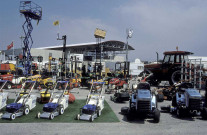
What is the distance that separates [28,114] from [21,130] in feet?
5.44

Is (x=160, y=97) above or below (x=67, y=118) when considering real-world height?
above

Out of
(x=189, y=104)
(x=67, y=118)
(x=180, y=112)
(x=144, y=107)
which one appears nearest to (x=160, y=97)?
(x=180, y=112)

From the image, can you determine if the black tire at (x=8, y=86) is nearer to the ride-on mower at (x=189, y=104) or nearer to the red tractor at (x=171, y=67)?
the red tractor at (x=171, y=67)

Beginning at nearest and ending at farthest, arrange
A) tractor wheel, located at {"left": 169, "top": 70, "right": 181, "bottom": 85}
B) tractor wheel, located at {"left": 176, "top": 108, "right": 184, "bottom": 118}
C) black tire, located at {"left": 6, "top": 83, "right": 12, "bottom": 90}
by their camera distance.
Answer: tractor wheel, located at {"left": 176, "top": 108, "right": 184, "bottom": 118} < tractor wheel, located at {"left": 169, "top": 70, "right": 181, "bottom": 85} < black tire, located at {"left": 6, "top": 83, "right": 12, "bottom": 90}

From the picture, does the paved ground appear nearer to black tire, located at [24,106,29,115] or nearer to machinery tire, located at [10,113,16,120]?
machinery tire, located at [10,113,16,120]

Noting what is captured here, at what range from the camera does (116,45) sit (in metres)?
48.3

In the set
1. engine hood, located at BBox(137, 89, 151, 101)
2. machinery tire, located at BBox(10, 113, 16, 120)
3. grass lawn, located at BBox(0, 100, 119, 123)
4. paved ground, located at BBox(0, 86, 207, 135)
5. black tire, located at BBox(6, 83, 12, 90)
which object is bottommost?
paved ground, located at BBox(0, 86, 207, 135)

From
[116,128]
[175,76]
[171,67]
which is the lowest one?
[116,128]

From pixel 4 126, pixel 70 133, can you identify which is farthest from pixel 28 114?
pixel 70 133

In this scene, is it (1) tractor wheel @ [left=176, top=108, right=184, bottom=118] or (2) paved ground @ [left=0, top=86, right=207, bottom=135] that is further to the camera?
(1) tractor wheel @ [left=176, top=108, right=184, bottom=118]

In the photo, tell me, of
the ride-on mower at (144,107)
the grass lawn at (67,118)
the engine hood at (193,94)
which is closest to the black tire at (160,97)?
the engine hood at (193,94)

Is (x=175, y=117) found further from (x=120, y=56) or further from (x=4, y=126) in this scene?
(x=120, y=56)

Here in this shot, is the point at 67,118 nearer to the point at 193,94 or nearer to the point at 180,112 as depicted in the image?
the point at 180,112

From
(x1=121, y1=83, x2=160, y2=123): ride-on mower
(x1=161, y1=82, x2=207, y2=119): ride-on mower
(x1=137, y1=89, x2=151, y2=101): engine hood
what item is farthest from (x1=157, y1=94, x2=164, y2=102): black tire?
(x1=137, y1=89, x2=151, y2=101): engine hood
